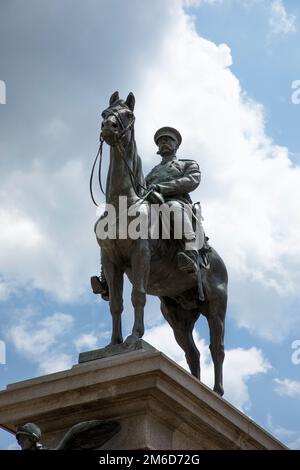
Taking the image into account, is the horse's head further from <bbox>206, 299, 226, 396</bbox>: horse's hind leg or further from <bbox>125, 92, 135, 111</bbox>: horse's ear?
<bbox>206, 299, 226, 396</bbox>: horse's hind leg

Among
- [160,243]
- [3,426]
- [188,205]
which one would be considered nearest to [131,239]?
[160,243]

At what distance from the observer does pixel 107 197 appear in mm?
16406

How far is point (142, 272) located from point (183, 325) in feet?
8.23

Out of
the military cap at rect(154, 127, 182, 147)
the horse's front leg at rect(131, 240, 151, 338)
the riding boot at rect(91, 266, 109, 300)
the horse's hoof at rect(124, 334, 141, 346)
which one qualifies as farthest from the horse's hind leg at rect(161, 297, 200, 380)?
the horse's hoof at rect(124, 334, 141, 346)

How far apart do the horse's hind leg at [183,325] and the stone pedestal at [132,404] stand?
330 centimetres

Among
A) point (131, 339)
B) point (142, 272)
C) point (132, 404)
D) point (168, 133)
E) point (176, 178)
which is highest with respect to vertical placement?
point (168, 133)

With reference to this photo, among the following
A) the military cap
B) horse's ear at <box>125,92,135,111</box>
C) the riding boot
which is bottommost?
the riding boot

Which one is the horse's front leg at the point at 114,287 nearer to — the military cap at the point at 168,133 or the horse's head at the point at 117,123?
the horse's head at the point at 117,123

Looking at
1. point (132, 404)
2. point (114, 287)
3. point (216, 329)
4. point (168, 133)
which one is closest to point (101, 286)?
point (114, 287)

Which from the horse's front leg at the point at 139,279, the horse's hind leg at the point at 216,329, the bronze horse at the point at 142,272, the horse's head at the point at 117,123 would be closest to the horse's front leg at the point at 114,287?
the bronze horse at the point at 142,272

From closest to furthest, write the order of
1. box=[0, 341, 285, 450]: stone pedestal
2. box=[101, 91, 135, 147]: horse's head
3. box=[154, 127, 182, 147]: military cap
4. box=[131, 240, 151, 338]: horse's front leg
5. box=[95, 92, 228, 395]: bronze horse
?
box=[0, 341, 285, 450]: stone pedestal, box=[131, 240, 151, 338]: horse's front leg, box=[95, 92, 228, 395]: bronze horse, box=[101, 91, 135, 147]: horse's head, box=[154, 127, 182, 147]: military cap

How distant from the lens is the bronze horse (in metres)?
15.8

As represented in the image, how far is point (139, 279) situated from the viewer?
1566 centimetres

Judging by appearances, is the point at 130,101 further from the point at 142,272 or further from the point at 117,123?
the point at 142,272
